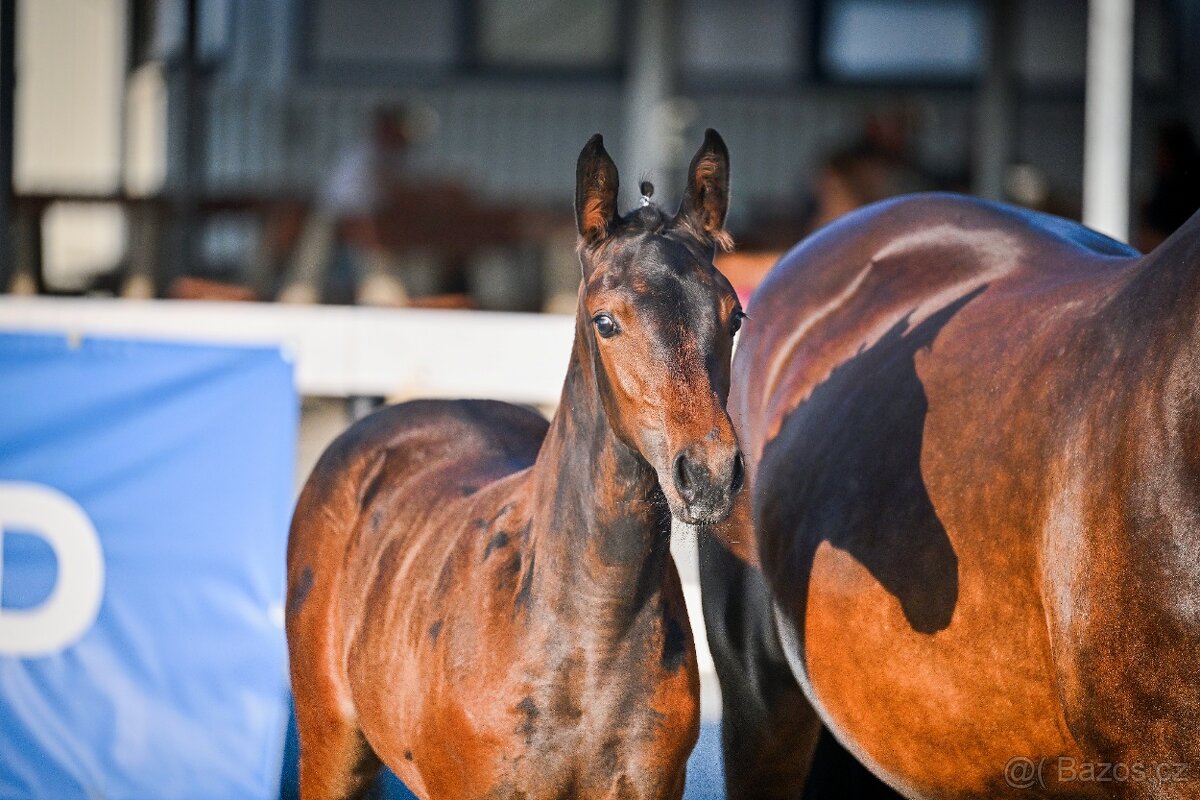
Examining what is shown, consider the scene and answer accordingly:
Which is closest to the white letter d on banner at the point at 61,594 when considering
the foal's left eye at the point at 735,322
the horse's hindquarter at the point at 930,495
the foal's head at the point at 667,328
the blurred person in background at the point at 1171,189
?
the horse's hindquarter at the point at 930,495

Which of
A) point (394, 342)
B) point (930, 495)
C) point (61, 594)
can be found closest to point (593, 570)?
point (930, 495)

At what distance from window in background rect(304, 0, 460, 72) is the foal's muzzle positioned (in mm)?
7458

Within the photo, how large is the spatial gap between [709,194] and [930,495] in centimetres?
68

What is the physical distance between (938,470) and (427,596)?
1.05m

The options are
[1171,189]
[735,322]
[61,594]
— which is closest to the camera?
[735,322]

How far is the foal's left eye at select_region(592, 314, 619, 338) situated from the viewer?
2.39 meters

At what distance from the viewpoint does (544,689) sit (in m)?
2.54

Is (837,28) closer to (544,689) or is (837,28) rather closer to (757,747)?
(757,747)

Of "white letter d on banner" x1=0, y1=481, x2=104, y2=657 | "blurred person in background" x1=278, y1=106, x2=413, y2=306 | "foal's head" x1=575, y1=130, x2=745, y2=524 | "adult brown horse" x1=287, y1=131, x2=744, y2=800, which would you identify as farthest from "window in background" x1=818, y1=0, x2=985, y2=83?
"foal's head" x1=575, y1=130, x2=745, y2=524

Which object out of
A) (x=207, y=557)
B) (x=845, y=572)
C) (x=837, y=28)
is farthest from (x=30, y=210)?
(x=845, y=572)

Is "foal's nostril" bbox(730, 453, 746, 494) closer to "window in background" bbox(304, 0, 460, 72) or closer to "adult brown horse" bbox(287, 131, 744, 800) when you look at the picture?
"adult brown horse" bbox(287, 131, 744, 800)

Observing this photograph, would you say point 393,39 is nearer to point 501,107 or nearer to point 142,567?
point 501,107

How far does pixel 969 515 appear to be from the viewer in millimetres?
2488

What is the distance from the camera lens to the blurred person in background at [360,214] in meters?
8.65
